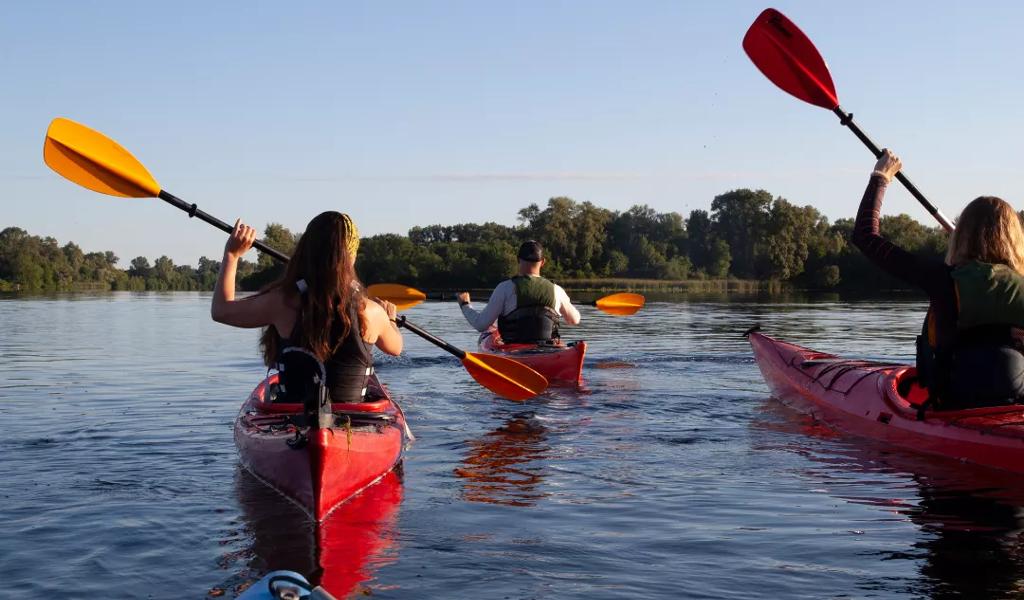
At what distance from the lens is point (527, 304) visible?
10797 mm

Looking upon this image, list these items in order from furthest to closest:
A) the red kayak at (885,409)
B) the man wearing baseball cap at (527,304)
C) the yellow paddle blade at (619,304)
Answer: the yellow paddle blade at (619,304), the man wearing baseball cap at (527,304), the red kayak at (885,409)

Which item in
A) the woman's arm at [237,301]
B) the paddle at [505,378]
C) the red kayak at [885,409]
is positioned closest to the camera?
the woman's arm at [237,301]

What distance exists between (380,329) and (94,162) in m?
2.33

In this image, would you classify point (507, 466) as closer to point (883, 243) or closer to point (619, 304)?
point (883, 243)

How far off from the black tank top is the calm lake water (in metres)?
0.54

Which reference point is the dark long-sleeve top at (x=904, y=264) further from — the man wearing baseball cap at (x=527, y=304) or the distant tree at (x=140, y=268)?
the distant tree at (x=140, y=268)

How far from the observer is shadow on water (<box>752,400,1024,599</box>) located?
3.91 meters

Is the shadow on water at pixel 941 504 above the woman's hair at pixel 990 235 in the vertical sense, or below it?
below

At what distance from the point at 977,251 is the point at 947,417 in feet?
3.29

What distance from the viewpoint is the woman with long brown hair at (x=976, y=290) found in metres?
5.54

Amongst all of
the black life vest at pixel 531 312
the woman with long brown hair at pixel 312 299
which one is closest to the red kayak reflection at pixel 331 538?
the woman with long brown hair at pixel 312 299

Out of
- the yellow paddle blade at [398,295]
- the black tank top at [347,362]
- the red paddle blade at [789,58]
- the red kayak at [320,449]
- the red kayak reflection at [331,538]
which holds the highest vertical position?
the red paddle blade at [789,58]

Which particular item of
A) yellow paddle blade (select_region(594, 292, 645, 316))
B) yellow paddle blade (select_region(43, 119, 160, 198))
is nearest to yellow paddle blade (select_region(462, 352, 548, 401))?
yellow paddle blade (select_region(43, 119, 160, 198))

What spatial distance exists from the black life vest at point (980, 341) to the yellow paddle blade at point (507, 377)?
2.81m
